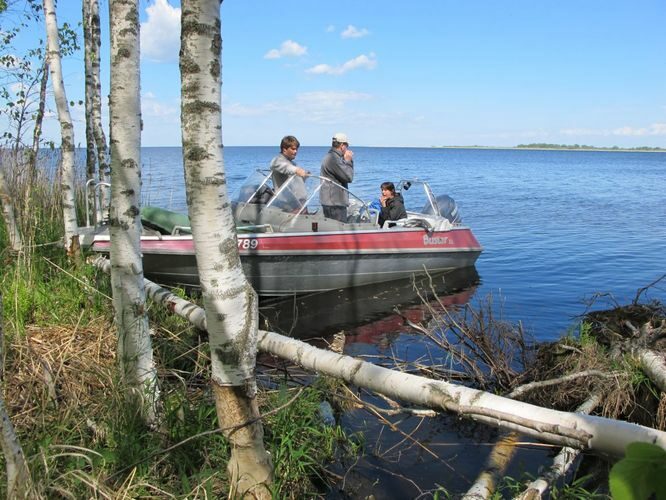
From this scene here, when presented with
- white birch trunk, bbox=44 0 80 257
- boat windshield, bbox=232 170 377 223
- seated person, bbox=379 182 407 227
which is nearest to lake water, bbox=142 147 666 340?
boat windshield, bbox=232 170 377 223

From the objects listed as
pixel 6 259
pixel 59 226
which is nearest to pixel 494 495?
pixel 6 259

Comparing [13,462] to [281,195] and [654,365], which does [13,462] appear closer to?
[654,365]

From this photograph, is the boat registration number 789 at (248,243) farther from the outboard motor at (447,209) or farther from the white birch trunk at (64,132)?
the outboard motor at (447,209)

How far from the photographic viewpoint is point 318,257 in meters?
9.30

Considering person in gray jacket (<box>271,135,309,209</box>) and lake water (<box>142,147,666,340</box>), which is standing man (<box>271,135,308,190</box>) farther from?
lake water (<box>142,147,666,340</box>)

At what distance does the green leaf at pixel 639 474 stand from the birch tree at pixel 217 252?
5.97ft

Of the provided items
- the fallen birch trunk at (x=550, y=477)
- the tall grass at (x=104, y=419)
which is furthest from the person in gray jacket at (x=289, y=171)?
the fallen birch trunk at (x=550, y=477)

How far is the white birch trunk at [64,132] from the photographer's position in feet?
21.6

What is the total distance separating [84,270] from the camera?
6234 mm

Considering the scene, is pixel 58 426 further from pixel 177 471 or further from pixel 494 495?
pixel 494 495

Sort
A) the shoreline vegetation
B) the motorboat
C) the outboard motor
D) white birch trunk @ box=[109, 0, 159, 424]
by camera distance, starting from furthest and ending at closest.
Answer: the outboard motor, the motorboat, white birch trunk @ box=[109, 0, 159, 424], the shoreline vegetation

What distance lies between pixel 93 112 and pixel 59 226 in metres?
3.14

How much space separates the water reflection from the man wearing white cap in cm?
146

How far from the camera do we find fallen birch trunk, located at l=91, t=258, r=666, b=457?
2.73 m
